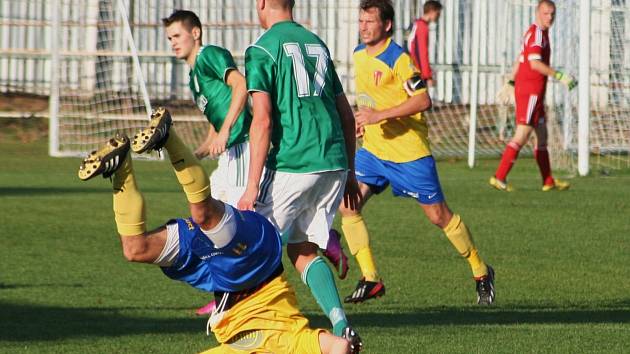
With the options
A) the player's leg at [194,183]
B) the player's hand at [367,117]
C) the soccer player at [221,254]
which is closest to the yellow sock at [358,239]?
the player's hand at [367,117]

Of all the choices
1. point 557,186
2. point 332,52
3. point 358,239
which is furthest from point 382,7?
point 332,52

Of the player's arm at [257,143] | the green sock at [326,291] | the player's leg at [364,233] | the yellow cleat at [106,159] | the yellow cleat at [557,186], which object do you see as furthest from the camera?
the yellow cleat at [557,186]

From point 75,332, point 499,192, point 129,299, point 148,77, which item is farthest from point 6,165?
point 75,332

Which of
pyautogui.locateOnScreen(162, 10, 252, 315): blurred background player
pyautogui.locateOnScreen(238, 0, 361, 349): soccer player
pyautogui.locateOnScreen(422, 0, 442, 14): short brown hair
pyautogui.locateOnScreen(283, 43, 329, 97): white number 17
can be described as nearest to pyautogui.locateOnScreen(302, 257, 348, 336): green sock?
pyautogui.locateOnScreen(238, 0, 361, 349): soccer player

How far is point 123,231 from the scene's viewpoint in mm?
5980

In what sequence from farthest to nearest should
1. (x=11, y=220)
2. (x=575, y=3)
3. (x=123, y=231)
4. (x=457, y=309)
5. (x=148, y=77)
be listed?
(x=148, y=77)
(x=575, y=3)
(x=11, y=220)
(x=457, y=309)
(x=123, y=231)

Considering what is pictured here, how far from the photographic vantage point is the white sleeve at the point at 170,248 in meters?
6.02

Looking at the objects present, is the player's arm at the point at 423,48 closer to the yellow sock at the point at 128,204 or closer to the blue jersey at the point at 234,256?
the blue jersey at the point at 234,256

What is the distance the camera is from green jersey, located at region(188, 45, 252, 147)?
9102 millimetres

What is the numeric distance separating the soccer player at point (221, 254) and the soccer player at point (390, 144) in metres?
3.04

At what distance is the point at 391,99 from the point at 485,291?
1513 mm

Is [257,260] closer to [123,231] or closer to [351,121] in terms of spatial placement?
[123,231]

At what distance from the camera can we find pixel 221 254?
19.7 feet

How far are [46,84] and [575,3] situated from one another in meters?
11.0
